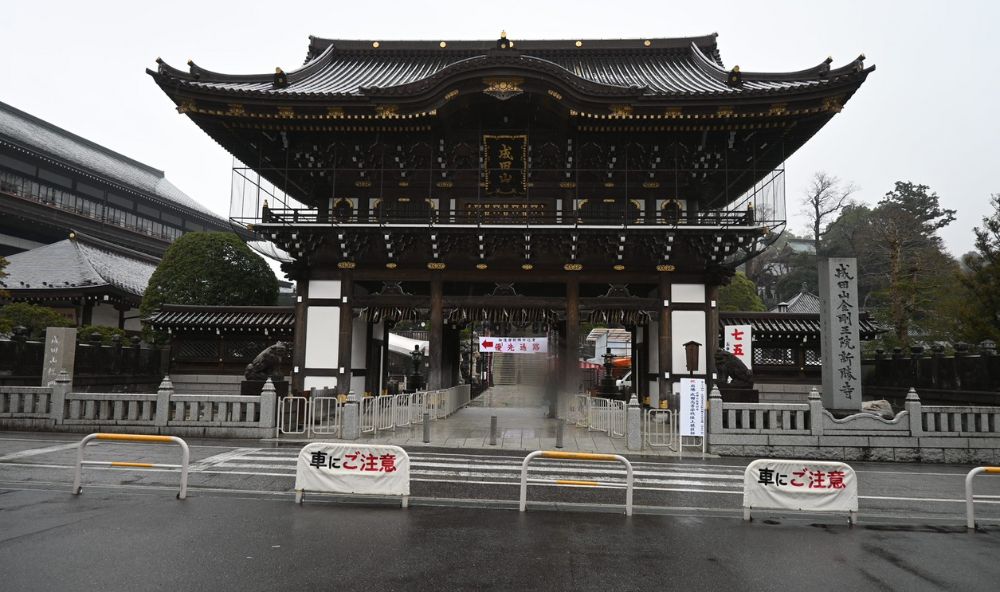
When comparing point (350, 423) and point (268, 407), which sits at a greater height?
point (268, 407)

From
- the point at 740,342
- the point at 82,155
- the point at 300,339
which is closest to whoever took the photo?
the point at 300,339

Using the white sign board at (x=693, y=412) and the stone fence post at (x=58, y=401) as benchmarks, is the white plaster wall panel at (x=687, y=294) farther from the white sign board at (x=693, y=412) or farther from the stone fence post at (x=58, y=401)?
the stone fence post at (x=58, y=401)

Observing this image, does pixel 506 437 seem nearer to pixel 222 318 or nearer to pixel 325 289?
pixel 325 289

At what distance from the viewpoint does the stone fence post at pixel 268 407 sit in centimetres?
1428

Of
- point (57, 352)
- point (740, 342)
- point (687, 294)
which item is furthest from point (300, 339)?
point (740, 342)

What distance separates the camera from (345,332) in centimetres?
1948

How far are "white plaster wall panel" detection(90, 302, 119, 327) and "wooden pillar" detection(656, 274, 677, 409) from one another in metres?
27.2

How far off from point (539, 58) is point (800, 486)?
56.8 ft

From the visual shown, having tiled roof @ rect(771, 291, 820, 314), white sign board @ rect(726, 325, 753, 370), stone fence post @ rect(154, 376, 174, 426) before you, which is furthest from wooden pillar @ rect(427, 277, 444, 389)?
tiled roof @ rect(771, 291, 820, 314)

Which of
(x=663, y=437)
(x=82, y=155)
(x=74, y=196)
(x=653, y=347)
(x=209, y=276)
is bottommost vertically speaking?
(x=663, y=437)

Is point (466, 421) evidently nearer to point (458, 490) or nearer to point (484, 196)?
point (484, 196)

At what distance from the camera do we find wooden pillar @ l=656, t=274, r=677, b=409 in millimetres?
18922

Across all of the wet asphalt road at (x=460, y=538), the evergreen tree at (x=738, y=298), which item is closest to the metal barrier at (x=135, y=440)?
the wet asphalt road at (x=460, y=538)

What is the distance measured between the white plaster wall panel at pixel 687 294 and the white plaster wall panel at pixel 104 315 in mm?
27667
